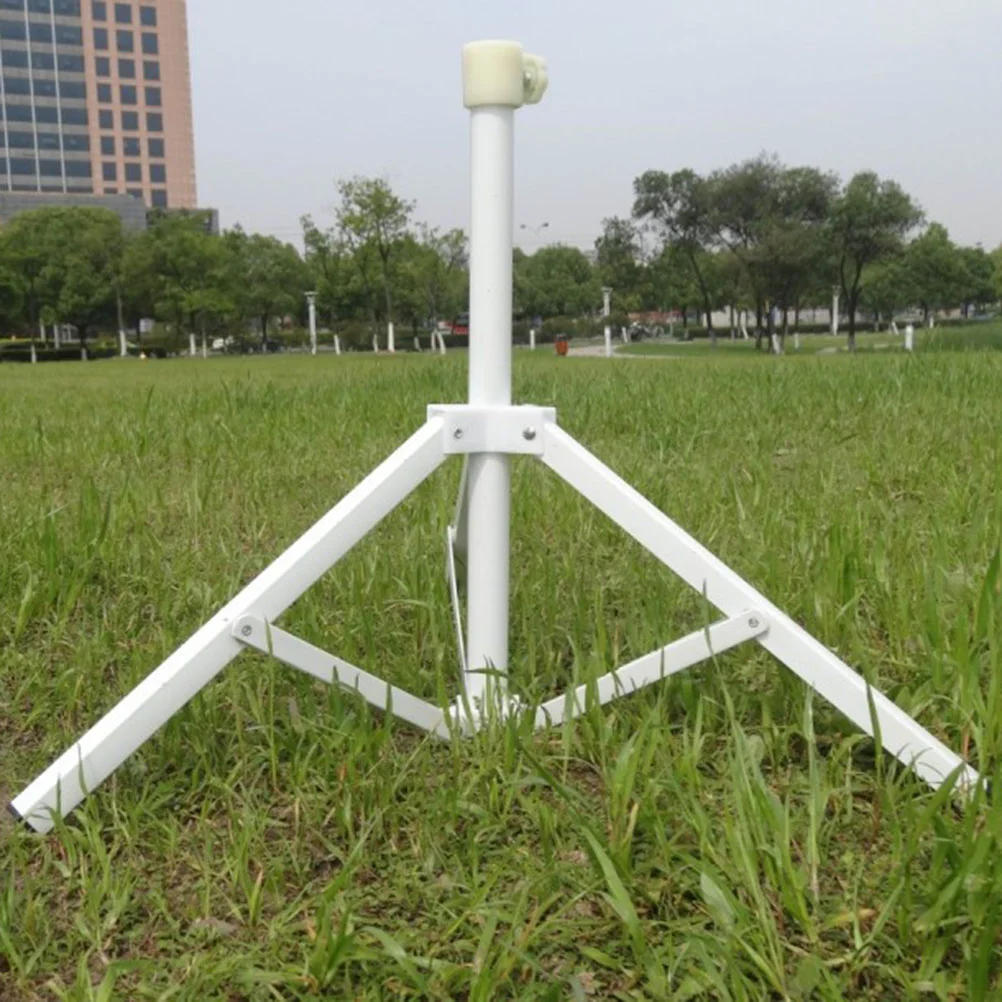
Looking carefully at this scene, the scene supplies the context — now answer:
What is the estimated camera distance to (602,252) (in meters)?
59.5

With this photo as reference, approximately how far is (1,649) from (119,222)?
176 feet

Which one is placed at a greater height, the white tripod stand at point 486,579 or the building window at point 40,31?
the building window at point 40,31

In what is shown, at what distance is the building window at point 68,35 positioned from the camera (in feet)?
370

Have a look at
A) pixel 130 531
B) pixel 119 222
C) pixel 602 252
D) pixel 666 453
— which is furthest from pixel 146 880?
pixel 602 252

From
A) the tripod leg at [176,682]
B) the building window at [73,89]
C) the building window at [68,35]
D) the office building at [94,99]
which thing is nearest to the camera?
the tripod leg at [176,682]

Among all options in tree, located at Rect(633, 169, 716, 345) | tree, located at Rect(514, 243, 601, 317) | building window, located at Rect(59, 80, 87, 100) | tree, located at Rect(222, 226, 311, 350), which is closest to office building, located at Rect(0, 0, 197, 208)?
building window, located at Rect(59, 80, 87, 100)

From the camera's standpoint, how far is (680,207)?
1948 inches

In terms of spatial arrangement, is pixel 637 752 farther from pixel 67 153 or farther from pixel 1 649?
pixel 67 153

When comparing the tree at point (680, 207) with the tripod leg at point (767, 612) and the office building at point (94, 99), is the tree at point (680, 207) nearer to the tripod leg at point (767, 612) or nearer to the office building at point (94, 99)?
the tripod leg at point (767, 612)

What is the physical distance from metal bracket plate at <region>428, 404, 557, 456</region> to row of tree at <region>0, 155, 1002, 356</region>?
44.3 metres

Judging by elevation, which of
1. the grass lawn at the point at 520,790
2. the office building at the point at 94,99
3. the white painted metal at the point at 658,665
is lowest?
the grass lawn at the point at 520,790

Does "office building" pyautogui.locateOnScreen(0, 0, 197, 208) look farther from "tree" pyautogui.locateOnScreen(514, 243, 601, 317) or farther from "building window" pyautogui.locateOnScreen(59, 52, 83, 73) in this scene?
"tree" pyautogui.locateOnScreen(514, 243, 601, 317)

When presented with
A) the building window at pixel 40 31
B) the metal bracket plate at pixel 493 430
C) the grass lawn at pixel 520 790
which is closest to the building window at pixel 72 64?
the building window at pixel 40 31

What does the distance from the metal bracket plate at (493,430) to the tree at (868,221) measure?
148 feet
